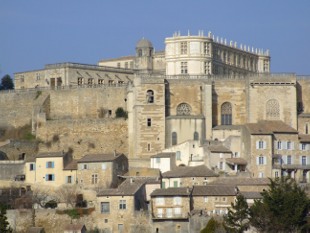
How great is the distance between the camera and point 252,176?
79.5 metres

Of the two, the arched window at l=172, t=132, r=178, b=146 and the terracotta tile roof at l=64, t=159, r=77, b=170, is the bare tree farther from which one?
the arched window at l=172, t=132, r=178, b=146

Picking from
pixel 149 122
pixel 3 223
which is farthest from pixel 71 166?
pixel 3 223

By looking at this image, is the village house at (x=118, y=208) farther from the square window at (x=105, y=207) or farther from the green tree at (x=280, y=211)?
the green tree at (x=280, y=211)

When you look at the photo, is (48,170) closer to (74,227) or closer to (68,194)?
(68,194)

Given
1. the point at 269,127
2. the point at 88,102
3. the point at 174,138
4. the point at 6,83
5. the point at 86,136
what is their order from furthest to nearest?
the point at 6,83
the point at 88,102
the point at 86,136
the point at 174,138
the point at 269,127

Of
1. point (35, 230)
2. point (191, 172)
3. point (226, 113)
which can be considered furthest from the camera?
point (226, 113)

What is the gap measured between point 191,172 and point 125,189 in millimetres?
5120

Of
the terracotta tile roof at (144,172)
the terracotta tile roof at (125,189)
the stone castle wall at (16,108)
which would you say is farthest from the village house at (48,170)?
the stone castle wall at (16,108)

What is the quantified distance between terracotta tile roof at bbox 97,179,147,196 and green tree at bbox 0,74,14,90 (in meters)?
32.3

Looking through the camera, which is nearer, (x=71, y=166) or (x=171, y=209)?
(x=171, y=209)

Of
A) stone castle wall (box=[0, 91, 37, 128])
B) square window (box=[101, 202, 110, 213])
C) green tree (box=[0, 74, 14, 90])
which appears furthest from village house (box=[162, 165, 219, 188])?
green tree (box=[0, 74, 14, 90])

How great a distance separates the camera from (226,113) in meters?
86.9

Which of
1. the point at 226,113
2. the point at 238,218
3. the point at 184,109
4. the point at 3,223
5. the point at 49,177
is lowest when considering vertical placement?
the point at 3,223

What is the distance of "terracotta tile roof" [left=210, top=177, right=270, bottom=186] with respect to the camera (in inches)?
3014
